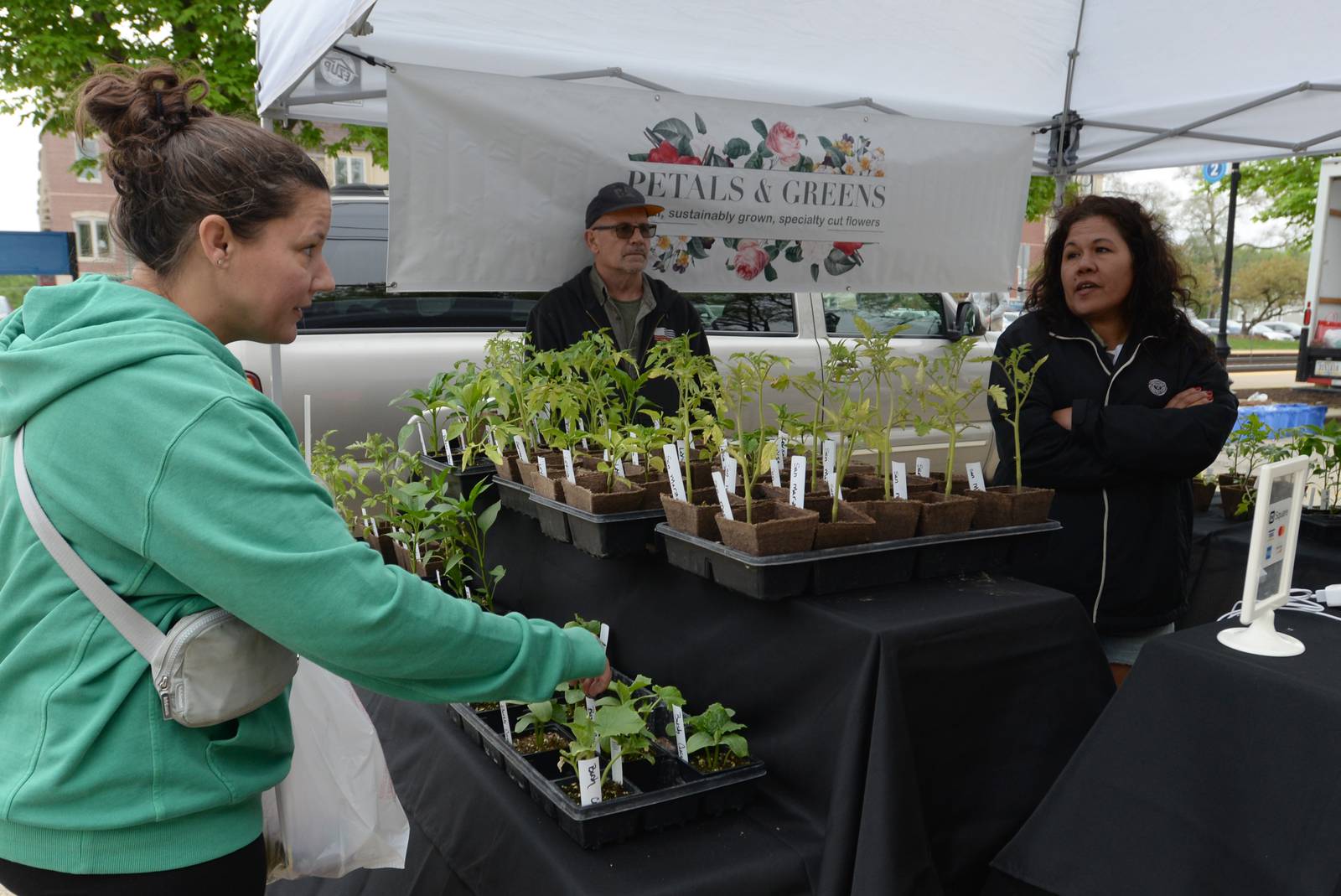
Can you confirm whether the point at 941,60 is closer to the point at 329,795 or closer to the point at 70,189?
the point at 329,795

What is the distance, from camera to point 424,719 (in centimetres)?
191

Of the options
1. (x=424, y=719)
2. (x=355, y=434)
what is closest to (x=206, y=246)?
(x=424, y=719)

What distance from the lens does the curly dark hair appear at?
2520 mm

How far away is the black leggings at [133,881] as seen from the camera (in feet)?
3.41

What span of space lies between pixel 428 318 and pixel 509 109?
1687 millimetres

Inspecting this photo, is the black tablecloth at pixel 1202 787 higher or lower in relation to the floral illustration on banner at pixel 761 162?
lower

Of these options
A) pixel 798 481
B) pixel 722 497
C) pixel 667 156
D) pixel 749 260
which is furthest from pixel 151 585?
pixel 749 260

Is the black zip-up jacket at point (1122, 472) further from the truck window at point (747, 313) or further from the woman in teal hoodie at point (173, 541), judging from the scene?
the truck window at point (747, 313)

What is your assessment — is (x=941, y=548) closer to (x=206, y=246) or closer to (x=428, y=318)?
(x=206, y=246)

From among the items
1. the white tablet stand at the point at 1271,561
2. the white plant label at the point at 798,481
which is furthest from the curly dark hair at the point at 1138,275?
the white plant label at the point at 798,481

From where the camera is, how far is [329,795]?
1.35 m

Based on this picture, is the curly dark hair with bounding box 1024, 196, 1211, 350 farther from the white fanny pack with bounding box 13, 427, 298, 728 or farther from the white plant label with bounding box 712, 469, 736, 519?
the white fanny pack with bounding box 13, 427, 298, 728

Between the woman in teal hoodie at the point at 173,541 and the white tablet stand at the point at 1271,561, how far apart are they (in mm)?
1057

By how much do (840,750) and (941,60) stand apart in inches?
128
